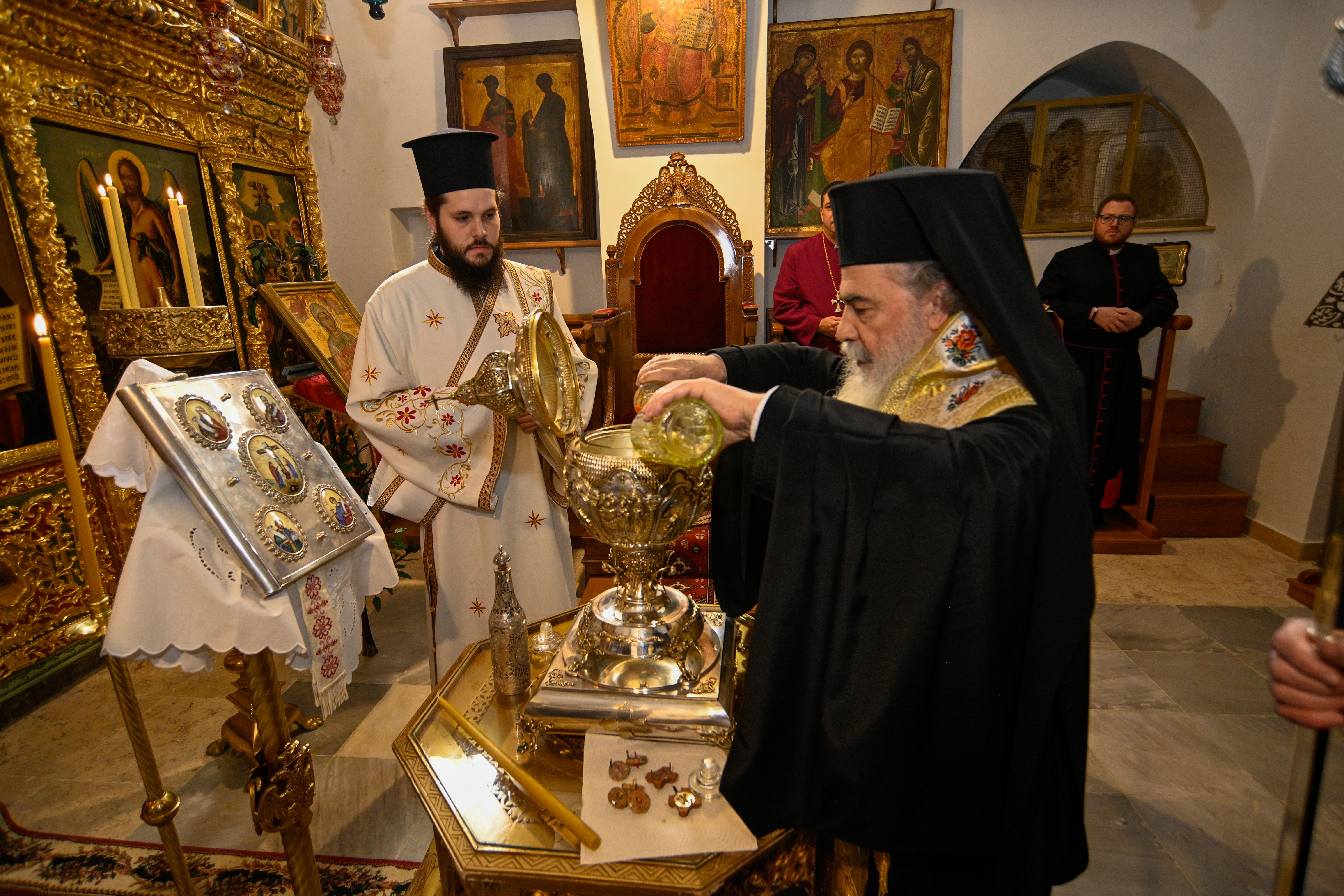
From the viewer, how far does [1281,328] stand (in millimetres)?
4559

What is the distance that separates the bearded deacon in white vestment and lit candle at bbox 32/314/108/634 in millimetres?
1008

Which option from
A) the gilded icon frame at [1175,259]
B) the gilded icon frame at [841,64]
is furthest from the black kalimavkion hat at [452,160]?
the gilded icon frame at [1175,259]

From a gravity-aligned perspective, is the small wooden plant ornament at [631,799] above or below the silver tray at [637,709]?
below

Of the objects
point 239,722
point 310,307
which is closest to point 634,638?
point 239,722

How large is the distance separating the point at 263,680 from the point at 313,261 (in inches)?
133

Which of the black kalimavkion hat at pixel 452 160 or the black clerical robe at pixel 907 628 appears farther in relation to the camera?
the black kalimavkion hat at pixel 452 160

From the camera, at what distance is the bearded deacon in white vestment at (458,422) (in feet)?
7.55

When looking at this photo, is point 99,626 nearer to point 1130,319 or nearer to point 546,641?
point 546,641

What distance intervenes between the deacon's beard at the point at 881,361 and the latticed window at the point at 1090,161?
5329 millimetres

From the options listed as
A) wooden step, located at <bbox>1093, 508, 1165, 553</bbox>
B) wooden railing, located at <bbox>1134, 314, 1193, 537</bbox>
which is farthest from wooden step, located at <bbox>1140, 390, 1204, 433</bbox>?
wooden step, located at <bbox>1093, 508, 1165, 553</bbox>

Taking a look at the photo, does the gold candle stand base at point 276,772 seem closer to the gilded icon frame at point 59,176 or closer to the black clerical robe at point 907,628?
the black clerical robe at point 907,628

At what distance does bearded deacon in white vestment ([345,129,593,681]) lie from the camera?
7.55ft

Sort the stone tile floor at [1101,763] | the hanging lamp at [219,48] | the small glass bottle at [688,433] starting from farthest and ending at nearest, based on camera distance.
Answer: the hanging lamp at [219,48]
the stone tile floor at [1101,763]
the small glass bottle at [688,433]

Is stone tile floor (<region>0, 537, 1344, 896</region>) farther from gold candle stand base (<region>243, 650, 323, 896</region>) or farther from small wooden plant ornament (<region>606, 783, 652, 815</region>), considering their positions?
small wooden plant ornament (<region>606, 783, 652, 815</region>)
